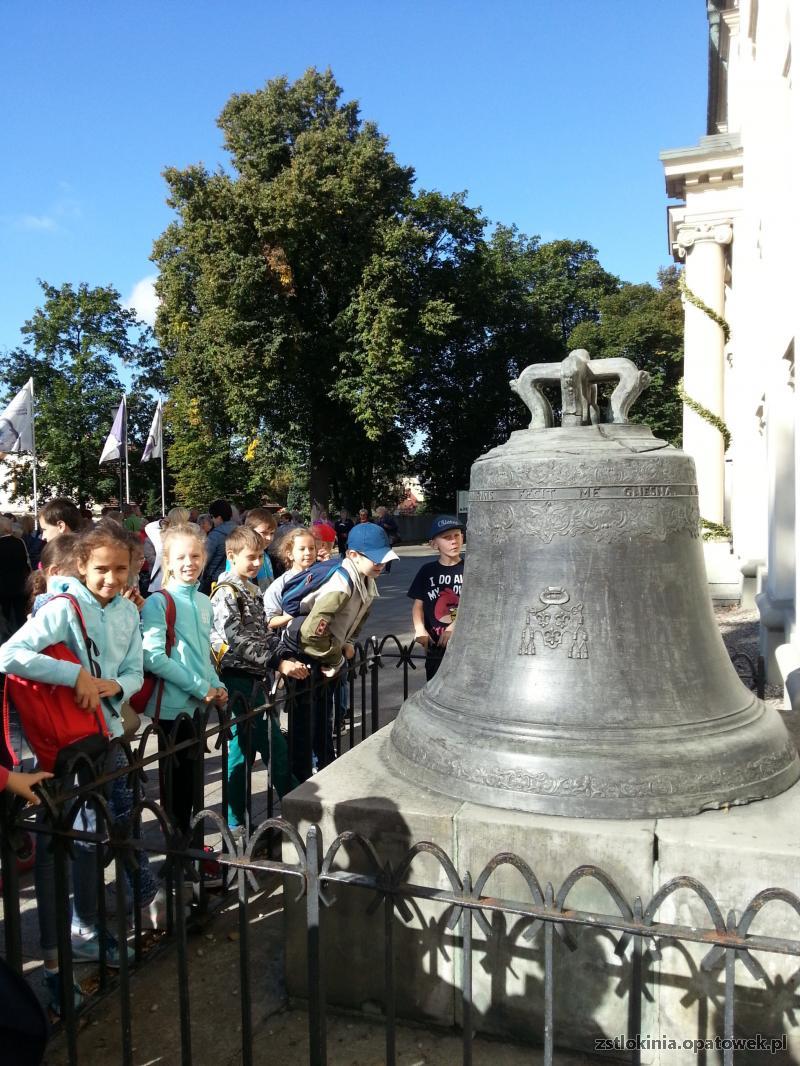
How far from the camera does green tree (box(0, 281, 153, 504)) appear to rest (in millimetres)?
34844

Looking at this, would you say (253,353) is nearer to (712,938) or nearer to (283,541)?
(283,541)

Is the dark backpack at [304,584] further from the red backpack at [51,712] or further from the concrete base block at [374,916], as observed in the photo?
the concrete base block at [374,916]

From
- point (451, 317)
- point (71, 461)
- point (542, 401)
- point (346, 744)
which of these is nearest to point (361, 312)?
point (451, 317)

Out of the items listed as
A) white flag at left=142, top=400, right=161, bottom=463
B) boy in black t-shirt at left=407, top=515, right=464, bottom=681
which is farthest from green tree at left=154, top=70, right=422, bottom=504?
boy in black t-shirt at left=407, top=515, right=464, bottom=681

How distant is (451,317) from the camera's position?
88.5 ft

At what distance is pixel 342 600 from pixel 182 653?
84cm

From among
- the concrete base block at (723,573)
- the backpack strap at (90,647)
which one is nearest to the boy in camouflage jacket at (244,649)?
the backpack strap at (90,647)

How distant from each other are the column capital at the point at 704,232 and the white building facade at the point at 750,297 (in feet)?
0.06

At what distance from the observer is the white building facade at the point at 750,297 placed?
293 inches

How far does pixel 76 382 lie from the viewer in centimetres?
3662

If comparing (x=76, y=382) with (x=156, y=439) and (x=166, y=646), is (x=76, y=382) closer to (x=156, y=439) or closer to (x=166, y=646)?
(x=156, y=439)

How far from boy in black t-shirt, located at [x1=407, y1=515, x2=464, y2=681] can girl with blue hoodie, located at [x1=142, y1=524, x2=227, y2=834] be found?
157cm

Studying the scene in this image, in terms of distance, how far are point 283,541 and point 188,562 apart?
1.25 metres

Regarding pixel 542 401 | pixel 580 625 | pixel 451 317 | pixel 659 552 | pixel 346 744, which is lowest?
pixel 346 744
